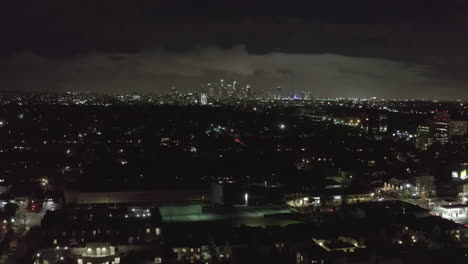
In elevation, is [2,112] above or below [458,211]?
above

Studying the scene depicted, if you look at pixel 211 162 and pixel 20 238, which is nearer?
pixel 20 238

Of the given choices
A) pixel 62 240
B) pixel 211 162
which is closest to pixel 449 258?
pixel 62 240

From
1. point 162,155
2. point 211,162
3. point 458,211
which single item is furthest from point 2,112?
point 458,211

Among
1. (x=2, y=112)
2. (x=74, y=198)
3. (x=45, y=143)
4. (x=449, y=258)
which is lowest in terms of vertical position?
(x=449, y=258)

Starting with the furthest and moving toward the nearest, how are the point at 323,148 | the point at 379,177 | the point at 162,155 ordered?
the point at 323,148
the point at 162,155
the point at 379,177

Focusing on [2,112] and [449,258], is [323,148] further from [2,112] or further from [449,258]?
[2,112]

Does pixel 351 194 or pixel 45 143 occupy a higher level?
pixel 45 143

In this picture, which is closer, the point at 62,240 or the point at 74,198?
the point at 62,240

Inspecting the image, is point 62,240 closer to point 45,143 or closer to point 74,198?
point 74,198

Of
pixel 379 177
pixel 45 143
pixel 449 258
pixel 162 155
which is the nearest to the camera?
pixel 449 258
